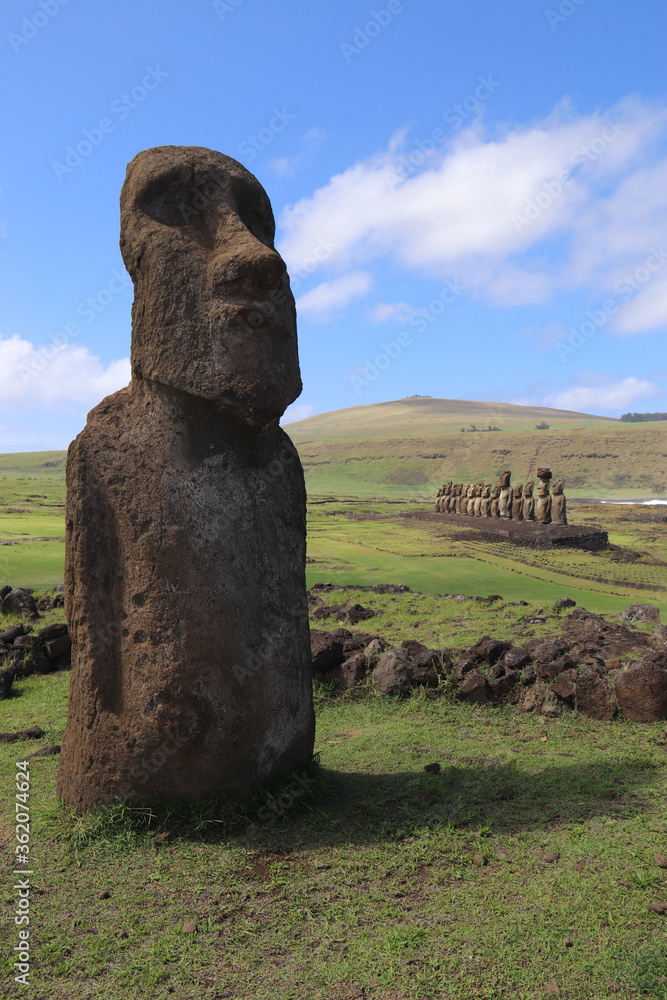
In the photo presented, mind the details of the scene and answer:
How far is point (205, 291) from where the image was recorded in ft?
16.1

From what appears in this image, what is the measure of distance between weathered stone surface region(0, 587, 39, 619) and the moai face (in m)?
7.92

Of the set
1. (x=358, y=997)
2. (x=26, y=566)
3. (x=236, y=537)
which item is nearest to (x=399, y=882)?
(x=358, y=997)

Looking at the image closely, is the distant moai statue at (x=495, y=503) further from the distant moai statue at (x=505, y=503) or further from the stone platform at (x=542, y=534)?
the stone platform at (x=542, y=534)

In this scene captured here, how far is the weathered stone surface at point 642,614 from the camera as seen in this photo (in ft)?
36.3

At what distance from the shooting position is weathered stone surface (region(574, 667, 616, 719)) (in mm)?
7031

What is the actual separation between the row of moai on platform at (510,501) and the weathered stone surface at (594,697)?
22.4 metres

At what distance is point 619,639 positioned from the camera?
29.2 feet

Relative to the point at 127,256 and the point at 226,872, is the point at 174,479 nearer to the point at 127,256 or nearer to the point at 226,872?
the point at 127,256

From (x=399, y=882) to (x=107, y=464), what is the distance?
10.0ft

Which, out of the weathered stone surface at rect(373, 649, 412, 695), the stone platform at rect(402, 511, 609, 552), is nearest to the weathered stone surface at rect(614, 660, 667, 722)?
the weathered stone surface at rect(373, 649, 412, 695)

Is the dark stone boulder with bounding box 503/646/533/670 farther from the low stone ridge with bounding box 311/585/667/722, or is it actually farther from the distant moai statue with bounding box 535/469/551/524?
the distant moai statue with bounding box 535/469/551/524

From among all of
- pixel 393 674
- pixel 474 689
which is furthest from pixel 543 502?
pixel 474 689

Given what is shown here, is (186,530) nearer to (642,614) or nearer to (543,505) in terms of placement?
(642,614)

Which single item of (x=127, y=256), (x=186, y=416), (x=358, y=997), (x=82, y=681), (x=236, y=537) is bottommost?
(x=358, y=997)
